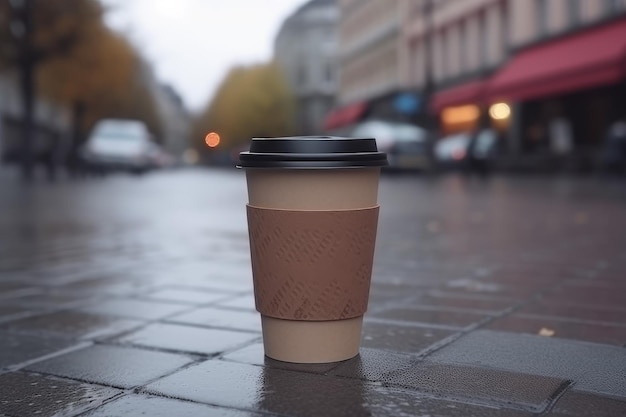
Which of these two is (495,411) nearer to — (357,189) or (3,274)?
(357,189)

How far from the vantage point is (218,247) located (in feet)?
26.9

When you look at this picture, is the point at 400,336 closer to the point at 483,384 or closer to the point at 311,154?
the point at 483,384

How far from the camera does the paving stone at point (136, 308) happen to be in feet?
15.2

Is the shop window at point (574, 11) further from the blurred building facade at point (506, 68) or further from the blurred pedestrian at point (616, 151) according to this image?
the blurred pedestrian at point (616, 151)

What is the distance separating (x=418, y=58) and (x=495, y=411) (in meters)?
44.9

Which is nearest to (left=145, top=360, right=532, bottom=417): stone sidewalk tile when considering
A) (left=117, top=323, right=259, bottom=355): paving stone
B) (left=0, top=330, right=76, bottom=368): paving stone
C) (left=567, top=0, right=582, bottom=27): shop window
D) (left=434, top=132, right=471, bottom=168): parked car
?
(left=117, top=323, right=259, bottom=355): paving stone

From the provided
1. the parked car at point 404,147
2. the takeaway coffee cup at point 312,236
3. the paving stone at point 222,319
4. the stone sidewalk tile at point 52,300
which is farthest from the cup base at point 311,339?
the parked car at point 404,147

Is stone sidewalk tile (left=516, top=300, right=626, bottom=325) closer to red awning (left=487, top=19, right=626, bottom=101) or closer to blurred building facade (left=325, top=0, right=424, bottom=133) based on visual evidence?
red awning (left=487, top=19, right=626, bottom=101)

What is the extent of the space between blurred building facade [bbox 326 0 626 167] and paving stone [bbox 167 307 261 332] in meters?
19.3

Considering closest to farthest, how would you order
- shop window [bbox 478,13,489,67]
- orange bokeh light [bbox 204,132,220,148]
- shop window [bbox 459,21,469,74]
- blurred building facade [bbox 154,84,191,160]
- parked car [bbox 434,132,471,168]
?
orange bokeh light [bbox 204,132,220,148]
parked car [bbox 434,132,471,168]
shop window [bbox 478,13,489,67]
shop window [bbox 459,21,469,74]
blurred building facade [bbox 154,84,191,160]

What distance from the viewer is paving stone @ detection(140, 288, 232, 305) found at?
16.7ft

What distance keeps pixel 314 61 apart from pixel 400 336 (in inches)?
3354

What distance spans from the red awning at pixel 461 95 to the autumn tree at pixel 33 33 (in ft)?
43.0

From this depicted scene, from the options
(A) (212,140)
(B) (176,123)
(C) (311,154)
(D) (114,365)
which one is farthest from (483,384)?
(B) (176,123)
